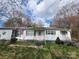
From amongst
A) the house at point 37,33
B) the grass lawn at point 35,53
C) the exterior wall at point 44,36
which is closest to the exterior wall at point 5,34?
the house at point 37,33

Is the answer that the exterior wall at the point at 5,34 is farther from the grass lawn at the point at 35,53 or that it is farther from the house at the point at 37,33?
the grass lawn at the point at 35,53

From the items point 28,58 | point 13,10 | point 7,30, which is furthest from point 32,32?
point 13,10

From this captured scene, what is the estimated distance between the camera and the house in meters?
33.6

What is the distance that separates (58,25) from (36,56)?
3378 cm

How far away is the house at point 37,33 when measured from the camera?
110 ft

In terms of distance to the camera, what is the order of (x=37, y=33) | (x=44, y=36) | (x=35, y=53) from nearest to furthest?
(x=35, y=53)
(x=44, y=36)
(x=37, y=33)

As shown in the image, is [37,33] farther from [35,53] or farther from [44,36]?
[35,53]

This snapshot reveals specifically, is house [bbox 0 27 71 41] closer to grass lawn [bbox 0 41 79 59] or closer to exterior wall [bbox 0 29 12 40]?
exterior wall [bbox 0 29 12 40]

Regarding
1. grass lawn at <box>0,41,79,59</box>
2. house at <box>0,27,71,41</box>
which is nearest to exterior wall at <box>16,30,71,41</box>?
house at <box>0,27,71,41</box>

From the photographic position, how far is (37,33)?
34.6m

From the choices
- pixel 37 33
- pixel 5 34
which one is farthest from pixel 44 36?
pixel 5 34

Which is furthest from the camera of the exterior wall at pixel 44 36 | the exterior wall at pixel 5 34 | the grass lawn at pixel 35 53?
the exterior wall at pixel 5 34

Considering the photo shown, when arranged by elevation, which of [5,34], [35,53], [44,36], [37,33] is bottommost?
[35,53]

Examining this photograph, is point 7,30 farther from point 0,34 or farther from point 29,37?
point 29,37
